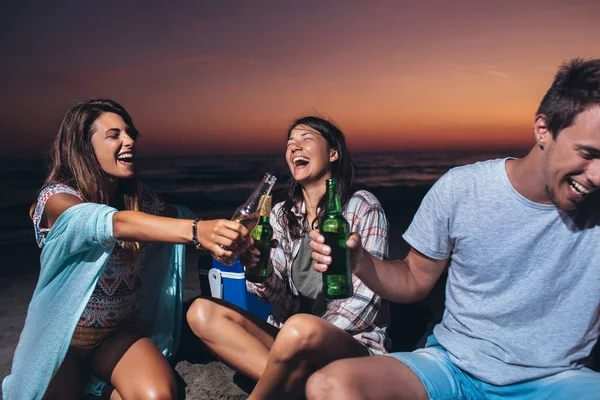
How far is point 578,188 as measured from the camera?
1.92 metres

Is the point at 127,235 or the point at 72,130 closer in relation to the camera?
the point at 127,235

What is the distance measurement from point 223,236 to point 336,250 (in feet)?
1.76

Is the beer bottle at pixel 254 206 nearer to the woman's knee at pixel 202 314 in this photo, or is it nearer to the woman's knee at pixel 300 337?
the woman's knee at pixel 300 337

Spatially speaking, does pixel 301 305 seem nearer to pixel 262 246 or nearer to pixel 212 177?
pixel 262 246

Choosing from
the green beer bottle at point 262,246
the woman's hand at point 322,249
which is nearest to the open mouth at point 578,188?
the woman's hand at point 322,249

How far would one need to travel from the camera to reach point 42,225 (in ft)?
9.50

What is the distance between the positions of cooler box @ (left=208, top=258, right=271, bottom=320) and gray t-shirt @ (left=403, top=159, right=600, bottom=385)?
176 centimetres

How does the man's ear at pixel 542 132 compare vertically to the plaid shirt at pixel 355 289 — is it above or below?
above

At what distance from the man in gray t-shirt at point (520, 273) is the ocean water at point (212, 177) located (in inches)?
358

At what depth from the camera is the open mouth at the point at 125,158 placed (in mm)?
2986

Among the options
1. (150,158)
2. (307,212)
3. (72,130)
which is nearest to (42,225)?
(72,130)

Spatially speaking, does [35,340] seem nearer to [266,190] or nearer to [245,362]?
[245,362]

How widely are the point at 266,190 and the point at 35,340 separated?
4.99ft

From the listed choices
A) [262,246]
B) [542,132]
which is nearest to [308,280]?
[262,246]
